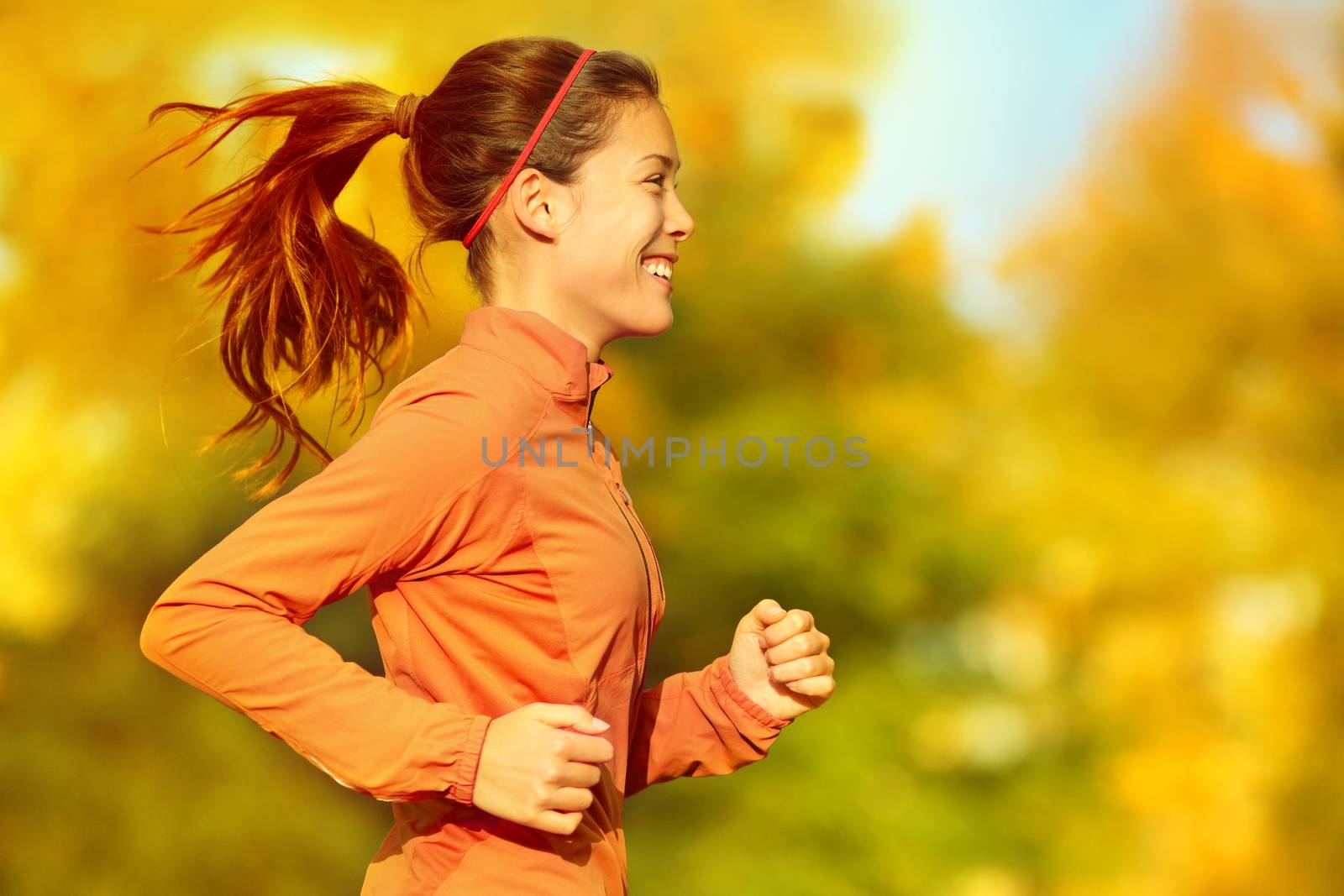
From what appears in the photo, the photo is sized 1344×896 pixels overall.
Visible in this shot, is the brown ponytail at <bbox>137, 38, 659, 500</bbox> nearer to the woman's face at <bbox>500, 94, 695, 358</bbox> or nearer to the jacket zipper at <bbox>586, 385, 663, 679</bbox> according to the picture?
the woman's face at <bbox>500, 94, 695, 358</bbox>

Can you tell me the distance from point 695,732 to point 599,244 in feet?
1.27

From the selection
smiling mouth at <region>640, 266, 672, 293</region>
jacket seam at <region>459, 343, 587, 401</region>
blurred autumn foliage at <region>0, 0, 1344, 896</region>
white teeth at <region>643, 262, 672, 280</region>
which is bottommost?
jacket seam at <region>459, 343, 587, 401</region>

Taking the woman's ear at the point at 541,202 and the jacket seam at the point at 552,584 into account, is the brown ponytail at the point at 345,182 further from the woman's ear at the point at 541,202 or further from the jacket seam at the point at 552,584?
the jacket seam at the point at 552,584

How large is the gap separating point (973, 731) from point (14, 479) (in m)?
2.12

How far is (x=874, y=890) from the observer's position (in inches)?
126

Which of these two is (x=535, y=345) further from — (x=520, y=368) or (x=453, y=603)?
(x=453, y=603)

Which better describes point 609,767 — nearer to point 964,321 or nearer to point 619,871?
point 619,871

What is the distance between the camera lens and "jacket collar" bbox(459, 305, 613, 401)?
3.22 ft

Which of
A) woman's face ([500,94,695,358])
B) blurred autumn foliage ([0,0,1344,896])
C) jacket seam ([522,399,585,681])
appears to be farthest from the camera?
blurred autumn foliage ([0,0,1344,896])

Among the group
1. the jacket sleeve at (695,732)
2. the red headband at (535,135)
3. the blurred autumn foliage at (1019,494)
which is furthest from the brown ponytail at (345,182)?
the blurred autumn foliage at (1019,494)

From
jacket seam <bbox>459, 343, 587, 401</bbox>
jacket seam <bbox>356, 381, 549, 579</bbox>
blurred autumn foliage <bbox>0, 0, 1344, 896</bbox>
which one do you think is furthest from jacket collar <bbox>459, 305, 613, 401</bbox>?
blurred autumn foliage <bbox>0, 0, 1344, 896</bbox>

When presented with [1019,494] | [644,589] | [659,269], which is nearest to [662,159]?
[659,269]

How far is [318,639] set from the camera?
2.66 ft

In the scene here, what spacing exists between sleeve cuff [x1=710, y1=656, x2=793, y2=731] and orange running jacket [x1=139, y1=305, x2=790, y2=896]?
116 millimetres
